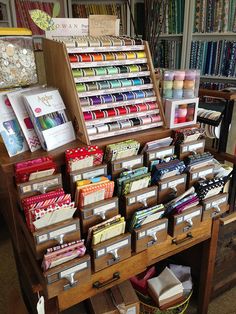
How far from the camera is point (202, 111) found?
4.47ft

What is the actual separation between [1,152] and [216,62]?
231cm

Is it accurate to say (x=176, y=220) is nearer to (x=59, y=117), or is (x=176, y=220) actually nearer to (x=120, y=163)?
(x=120, y=163)

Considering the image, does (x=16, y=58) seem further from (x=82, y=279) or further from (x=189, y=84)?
(x=82, y=279)

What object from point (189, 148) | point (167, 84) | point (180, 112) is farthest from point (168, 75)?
point (189, 148)

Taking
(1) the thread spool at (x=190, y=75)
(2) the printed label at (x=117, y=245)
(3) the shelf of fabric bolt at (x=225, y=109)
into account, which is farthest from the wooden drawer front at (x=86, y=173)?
(3) the shelf of fabric bolt at (x=225, y=109)

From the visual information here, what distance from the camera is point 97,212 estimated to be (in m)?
0.91

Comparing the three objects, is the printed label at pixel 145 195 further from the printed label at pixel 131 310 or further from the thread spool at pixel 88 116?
the printed label at pixel 131 310

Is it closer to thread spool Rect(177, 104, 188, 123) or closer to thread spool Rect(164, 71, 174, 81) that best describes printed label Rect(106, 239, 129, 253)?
thread spool Rect(177, 104, 188, 123)

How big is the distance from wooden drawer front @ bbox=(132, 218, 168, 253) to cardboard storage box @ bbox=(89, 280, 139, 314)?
0.38 metres

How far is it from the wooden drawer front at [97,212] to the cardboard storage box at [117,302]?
0.51m

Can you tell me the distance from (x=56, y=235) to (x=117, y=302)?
1.93 ft

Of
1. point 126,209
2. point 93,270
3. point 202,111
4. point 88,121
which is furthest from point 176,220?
point 202,111

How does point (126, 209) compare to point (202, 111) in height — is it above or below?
below

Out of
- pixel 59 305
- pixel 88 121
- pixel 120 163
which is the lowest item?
pixel 59 305
